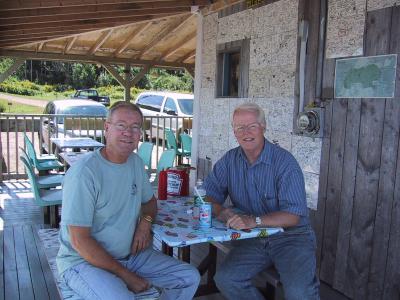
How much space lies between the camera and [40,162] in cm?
575

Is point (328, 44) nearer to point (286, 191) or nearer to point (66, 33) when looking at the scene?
point (286, 191)

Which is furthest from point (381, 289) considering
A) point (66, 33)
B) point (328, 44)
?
point (66, 33)

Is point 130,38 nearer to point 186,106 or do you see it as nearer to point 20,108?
point 186,106

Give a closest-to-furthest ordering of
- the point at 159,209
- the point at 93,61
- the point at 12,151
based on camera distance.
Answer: the point at 159,209
the point at 93,61
the point at 12,151

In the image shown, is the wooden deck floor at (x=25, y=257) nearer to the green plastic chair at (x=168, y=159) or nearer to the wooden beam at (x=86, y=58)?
the green plastic chair at (x=168, y=159)

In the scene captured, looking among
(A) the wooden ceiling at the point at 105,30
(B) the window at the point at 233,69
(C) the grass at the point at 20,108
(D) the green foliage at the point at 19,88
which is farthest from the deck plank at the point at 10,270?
(D) the green foliage at the point at 19,88

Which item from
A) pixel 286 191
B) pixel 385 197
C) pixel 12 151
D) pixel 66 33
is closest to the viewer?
pixel 286 191

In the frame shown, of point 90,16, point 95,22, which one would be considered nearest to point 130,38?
point 95,22

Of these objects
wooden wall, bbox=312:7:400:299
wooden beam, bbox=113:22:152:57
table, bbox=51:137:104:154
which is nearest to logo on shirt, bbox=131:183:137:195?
wooden wall, bbox=312:7:400:299

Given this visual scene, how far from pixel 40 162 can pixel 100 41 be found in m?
2.91

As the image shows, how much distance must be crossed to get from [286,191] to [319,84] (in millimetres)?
1292

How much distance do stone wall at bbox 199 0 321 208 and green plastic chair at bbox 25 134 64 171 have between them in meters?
2.29

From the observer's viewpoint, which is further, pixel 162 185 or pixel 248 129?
pixel 162 185

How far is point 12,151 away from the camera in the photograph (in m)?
10.1
